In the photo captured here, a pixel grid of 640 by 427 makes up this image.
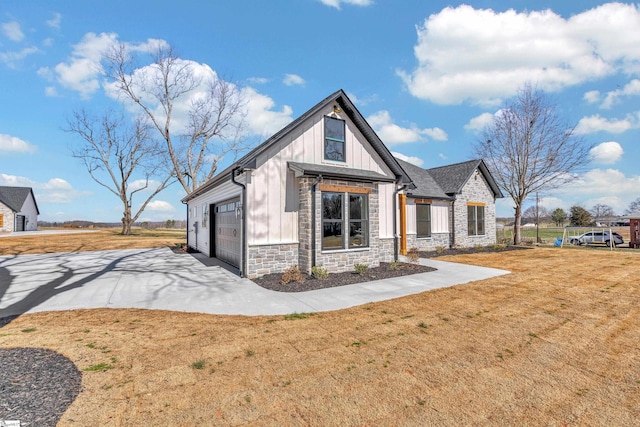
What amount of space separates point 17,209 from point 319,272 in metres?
48.5

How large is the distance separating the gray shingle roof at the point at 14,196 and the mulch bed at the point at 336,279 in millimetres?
46589

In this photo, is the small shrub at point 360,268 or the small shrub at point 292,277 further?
the small shrub at point 360,268

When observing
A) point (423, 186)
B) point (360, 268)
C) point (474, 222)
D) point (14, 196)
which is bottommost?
point (360, 268)

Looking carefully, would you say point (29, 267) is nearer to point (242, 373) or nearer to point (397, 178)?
point (242, 373)

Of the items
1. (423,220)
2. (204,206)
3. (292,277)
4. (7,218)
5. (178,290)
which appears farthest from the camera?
(7,218)

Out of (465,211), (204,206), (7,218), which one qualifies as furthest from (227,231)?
(7,218)

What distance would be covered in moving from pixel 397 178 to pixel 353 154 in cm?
226

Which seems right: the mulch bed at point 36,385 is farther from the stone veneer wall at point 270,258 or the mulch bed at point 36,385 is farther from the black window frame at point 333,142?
the black window frame at point 333,142

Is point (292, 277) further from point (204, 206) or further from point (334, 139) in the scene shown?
point (204, 206)

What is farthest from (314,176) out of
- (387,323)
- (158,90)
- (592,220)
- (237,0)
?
(592,220)

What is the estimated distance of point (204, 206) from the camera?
45.2ft

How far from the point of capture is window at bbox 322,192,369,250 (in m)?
8.83

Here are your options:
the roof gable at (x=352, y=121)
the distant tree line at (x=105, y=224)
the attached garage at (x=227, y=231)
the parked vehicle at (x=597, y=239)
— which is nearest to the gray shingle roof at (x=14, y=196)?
the distant tree line at (x=105, y=224)

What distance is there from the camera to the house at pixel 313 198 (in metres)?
8.37
